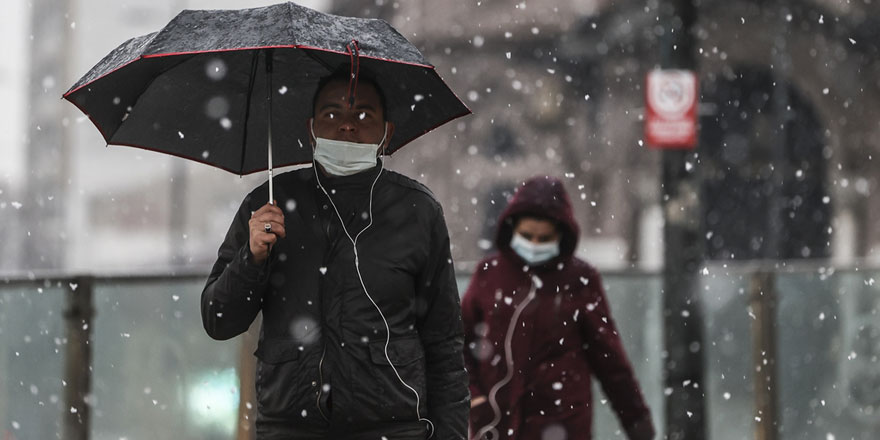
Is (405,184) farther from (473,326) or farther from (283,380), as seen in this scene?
(473,326)

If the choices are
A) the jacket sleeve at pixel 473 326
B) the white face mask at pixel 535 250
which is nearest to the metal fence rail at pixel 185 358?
the jacket sleeve at pixel 473 326

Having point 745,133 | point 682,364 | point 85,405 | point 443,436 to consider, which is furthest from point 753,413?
point 745,133

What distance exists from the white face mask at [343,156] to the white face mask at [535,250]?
6.26 ft

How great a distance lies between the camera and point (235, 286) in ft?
8.48

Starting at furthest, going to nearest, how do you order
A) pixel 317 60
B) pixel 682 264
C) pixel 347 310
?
pixel 682 264 < pixel 317 60 < pixel 347 310

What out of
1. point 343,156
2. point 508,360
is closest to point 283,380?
point 343,156

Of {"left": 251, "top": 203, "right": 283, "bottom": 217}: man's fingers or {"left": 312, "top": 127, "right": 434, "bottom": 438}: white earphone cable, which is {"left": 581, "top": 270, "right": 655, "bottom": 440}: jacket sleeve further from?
{"left": 251, "top": 203, "right": 283, "bottom": 217}: man's fingers

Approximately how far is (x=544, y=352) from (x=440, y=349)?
1.69 metres

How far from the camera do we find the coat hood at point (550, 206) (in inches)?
182

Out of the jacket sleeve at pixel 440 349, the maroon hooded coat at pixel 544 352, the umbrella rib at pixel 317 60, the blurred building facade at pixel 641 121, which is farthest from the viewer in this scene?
the blurred building facade at pixel 641 121

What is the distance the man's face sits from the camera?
2.71m

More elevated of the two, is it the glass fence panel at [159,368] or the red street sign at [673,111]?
the red street sign at [673,111]

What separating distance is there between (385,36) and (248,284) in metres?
0.76

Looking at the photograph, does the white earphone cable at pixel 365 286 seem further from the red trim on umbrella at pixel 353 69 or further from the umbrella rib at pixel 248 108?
the umbrella rib at pixel 248 108
